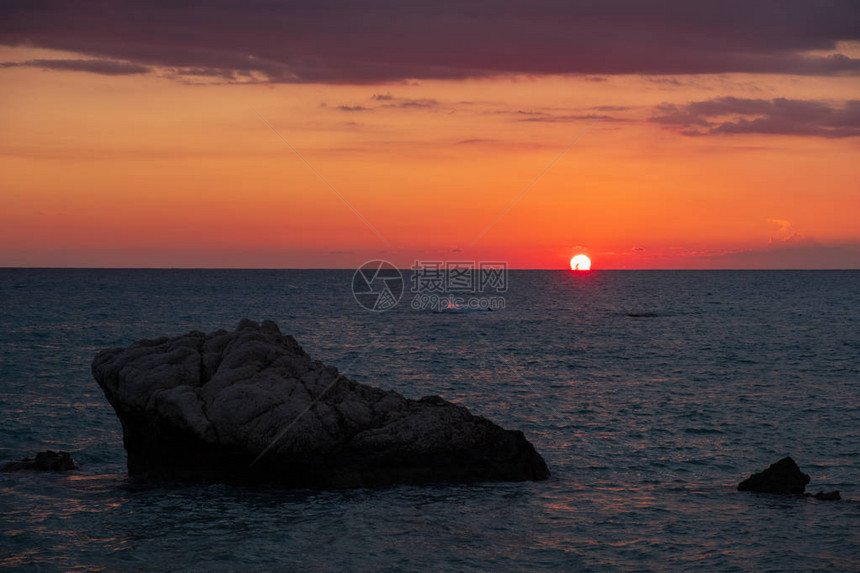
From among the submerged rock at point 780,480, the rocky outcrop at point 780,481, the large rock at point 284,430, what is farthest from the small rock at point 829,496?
the large rock at point 284,430

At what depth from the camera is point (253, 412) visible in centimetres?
2367

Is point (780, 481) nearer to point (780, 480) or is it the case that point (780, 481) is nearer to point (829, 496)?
point (780, 480)

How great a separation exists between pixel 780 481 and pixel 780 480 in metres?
0.03

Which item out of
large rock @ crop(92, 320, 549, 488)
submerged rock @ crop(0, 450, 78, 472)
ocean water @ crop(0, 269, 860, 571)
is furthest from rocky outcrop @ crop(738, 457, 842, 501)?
submerged rock @ crop(0, 450, 78, 472)

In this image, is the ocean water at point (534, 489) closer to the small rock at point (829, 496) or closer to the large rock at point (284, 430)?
the small rock at point (829, 496)

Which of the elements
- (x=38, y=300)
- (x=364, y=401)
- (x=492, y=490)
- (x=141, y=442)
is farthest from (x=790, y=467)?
(x=38, y=300)

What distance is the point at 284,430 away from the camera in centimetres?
2330

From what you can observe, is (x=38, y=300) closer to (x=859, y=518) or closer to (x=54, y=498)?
(x=54, y=498)

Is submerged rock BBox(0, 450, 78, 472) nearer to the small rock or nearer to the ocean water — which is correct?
the ocean water

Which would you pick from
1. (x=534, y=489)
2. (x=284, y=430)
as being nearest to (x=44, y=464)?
(x=284, y=430)

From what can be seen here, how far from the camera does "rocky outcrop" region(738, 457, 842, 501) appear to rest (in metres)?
23.3

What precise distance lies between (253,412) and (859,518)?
16928 millimetres

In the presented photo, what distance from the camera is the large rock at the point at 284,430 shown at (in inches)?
922

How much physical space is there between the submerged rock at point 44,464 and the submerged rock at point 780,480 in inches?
836
